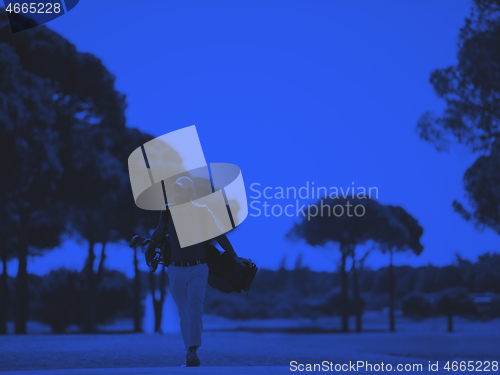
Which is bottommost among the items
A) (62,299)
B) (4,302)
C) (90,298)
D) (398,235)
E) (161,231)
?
(4,302)

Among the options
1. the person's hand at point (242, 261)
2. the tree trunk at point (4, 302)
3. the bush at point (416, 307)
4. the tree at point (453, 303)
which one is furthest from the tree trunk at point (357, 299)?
the person's hand at point (242, 261)

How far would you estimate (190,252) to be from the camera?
15.1 ft

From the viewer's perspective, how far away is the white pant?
4.63 metres

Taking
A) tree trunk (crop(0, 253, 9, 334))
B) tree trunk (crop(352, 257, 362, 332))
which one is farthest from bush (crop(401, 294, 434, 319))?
tree trunk (crop(0, 253, 9, 334))

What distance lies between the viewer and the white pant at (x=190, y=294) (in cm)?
463

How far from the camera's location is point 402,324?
26.5 m

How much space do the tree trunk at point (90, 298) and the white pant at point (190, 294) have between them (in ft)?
62.2

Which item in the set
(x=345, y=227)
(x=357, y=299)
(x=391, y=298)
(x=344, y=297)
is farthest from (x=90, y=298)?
(x=391, y=298)

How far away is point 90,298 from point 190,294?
19.7 m

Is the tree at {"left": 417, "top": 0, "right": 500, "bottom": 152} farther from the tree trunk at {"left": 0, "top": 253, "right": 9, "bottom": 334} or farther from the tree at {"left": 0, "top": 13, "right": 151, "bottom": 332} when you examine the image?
the tree trunk at {"left": 0, "top": 253, "right": 9, "bottom": 334}

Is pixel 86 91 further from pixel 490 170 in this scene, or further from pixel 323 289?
pixel 323 289

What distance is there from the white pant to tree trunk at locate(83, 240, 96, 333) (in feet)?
62.2

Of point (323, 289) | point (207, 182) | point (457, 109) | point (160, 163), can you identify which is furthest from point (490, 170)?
point (323, 289)

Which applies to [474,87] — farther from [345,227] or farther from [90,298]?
[90,298]
